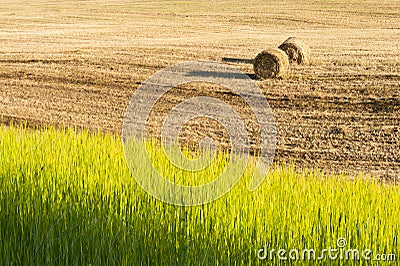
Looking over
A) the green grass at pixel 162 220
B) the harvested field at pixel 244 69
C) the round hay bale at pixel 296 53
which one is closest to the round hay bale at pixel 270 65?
the harvested field at pixel 244 69

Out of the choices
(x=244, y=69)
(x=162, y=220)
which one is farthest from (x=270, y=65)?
(x=162, y=220)

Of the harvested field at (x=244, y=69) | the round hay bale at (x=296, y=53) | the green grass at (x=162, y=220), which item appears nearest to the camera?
the green grass at (x=162, y=220)

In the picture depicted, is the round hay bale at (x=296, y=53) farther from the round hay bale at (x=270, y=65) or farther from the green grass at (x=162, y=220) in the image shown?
the green grass at (x=162, y=220)

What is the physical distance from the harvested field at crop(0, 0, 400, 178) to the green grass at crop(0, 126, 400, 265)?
11.7 feet

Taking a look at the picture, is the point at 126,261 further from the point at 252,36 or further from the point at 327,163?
the point at 252,36

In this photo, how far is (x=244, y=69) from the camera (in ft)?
48.4

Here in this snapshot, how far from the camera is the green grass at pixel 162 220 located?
374 centimetres

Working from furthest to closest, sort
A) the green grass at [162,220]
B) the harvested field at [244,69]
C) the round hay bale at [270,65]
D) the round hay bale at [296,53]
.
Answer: the round hay bale at [296,53], the round hay bale at [270,65], the harvested field at [244,69], the green grass at [162,220]

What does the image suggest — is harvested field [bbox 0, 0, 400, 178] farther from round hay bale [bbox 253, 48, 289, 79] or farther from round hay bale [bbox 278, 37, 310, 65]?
round hay bale [bbox 278, 37, 310, 65]

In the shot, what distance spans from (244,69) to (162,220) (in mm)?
10795

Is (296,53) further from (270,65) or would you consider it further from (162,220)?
(162,220)

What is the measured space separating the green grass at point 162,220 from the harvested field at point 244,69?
140 inches

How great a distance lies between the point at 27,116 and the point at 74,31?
14.9 m

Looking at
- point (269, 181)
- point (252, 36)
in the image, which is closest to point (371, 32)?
point (252, 36)
